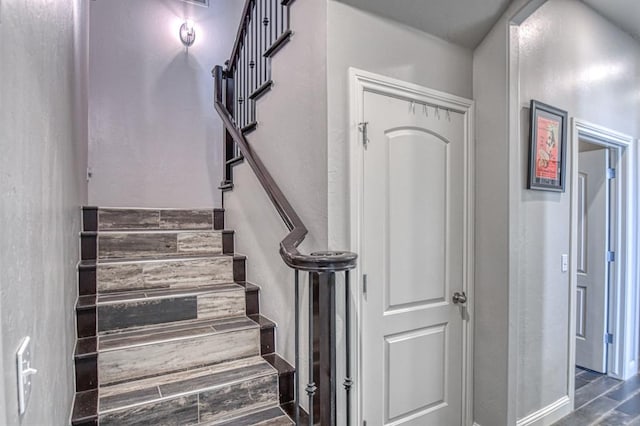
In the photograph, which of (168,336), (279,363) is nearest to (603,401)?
(279,363)

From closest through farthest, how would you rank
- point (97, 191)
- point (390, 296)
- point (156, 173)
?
point (390, 296)
point (97, 191)
point (156, 173)

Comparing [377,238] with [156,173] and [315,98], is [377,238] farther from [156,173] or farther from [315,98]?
[156,173]

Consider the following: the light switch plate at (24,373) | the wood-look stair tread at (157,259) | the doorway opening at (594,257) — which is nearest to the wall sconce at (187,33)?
the wood-look stair tread at (157,259)

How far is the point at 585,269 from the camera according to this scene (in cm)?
338

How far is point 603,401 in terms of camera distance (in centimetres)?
282

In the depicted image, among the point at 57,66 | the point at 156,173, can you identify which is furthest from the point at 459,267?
the point at 156,173

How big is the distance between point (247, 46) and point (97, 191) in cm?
209

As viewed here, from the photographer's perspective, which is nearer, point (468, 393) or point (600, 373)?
point (468, 393)

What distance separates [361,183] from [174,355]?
1380 mm

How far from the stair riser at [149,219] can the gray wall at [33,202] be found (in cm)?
148

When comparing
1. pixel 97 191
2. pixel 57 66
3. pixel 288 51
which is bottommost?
pixel 97 191

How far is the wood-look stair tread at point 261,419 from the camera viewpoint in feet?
5.91

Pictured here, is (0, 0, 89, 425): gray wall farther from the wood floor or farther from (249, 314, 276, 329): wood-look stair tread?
the wood floor

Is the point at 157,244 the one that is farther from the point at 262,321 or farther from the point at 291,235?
the point at 291,235
